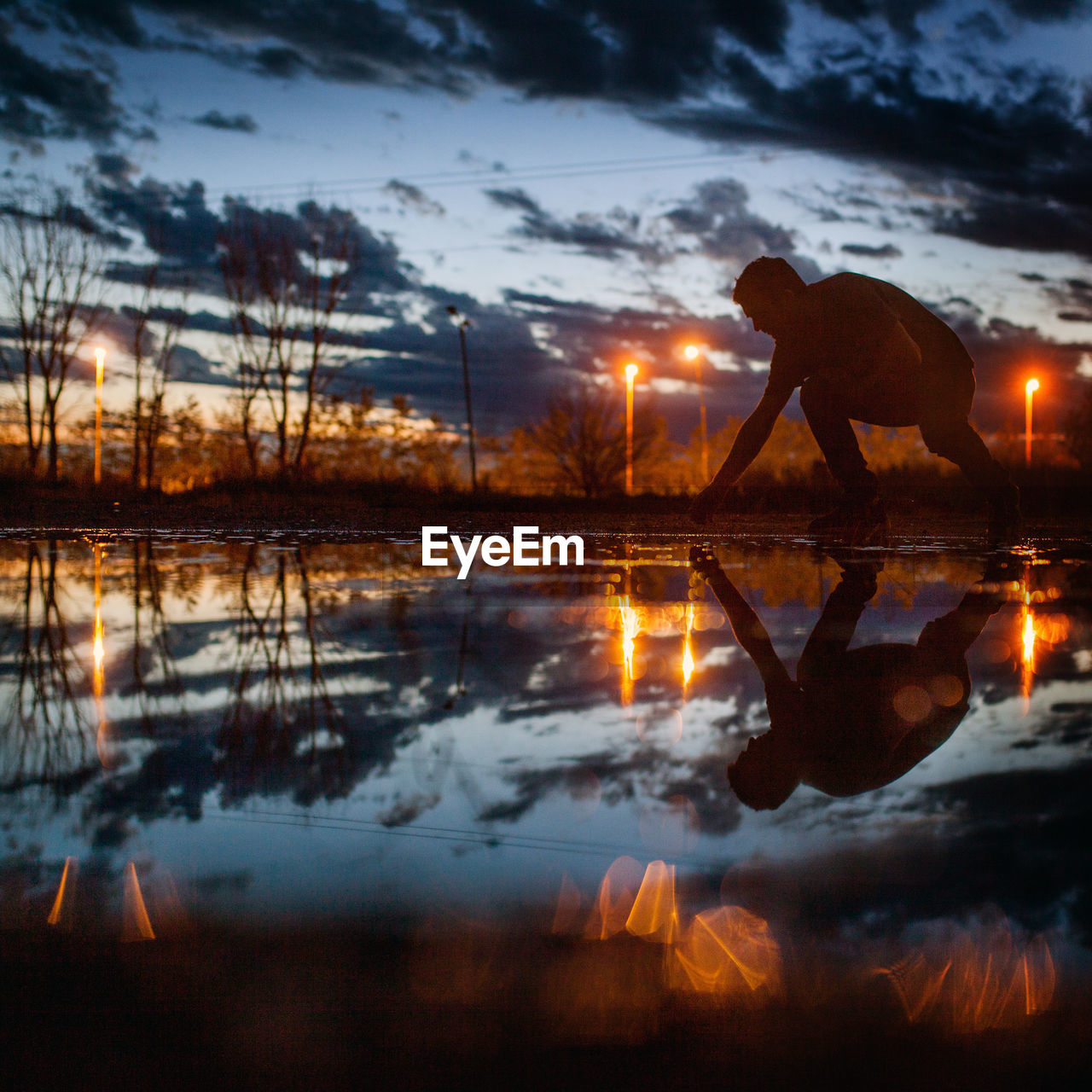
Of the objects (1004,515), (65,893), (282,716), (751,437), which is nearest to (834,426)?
(751,437)

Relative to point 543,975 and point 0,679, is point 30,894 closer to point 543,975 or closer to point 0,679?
point 543,975

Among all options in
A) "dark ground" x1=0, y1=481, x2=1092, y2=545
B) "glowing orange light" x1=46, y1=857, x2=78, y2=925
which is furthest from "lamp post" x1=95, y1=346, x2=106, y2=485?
"glowing orange light" x1=46, y1=857, x2=78, y2=925

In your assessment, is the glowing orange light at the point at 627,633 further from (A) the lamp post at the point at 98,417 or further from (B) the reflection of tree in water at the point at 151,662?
(A) the lamp post at the point at 98,417

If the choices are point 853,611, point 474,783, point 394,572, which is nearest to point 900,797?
point 474,783

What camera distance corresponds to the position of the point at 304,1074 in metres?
1.25

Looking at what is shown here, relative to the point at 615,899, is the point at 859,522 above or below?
above

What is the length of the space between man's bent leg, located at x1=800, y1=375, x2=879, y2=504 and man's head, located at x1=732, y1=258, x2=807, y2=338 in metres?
0.69

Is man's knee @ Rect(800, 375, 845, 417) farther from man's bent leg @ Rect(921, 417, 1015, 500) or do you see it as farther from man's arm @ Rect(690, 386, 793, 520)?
man's bent leg @ Rect(921, 417, 1015, 500)

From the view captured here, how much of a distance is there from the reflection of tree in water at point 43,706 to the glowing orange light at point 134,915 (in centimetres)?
64

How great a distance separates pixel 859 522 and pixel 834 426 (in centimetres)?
120

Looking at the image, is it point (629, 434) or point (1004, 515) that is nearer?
point (1004, 515)

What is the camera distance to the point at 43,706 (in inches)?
118

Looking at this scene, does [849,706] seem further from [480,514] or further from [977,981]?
[480,514]

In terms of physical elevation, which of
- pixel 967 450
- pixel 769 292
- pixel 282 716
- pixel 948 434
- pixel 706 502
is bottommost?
pixel 282 716
